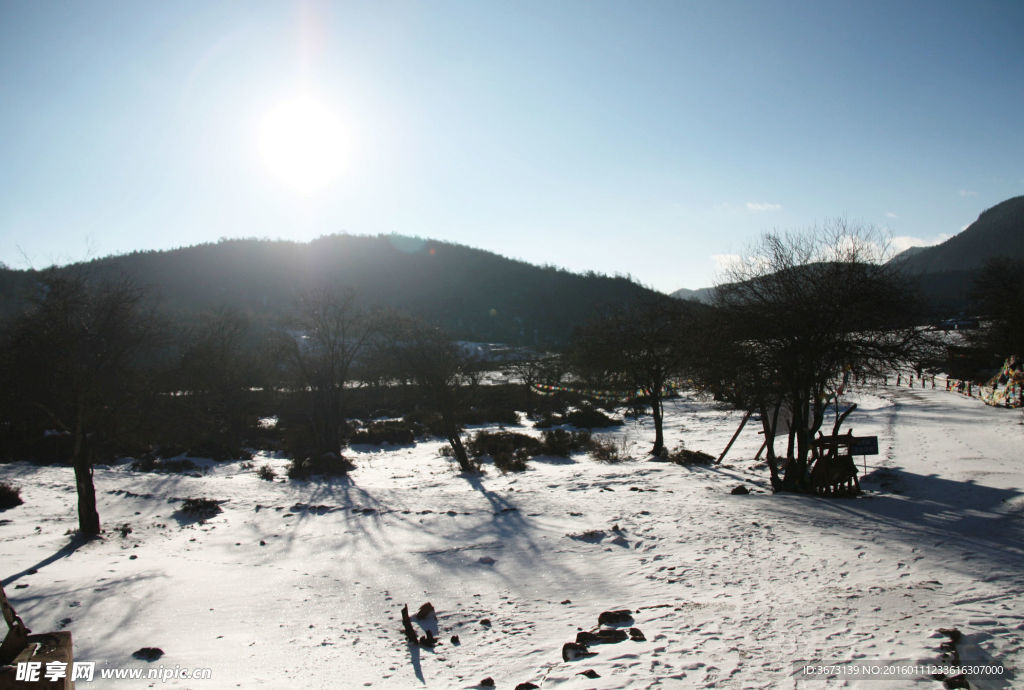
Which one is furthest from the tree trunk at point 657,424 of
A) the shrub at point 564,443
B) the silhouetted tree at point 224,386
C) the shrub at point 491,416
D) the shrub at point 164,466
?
the shrub at point 164,466

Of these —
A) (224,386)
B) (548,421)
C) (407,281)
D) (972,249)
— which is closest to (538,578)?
(224,386)

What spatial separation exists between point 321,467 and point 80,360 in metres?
11.1

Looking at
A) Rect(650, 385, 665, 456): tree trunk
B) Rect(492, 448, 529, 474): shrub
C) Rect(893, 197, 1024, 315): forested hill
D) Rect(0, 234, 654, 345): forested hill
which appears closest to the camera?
Rect(492, 448, 529, 474): shrub

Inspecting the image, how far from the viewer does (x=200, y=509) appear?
1493cm

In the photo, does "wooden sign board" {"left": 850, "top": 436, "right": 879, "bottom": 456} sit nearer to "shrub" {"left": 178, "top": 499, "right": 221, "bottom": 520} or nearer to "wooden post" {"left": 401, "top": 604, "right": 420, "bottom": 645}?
"wooden post" {"left": 401, "top": 604, "right": 420, "bottom": 645}

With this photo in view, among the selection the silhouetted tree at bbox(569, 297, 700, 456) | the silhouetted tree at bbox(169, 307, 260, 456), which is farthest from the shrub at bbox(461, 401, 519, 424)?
the silhouetted tree at bbox(169, 307, 260, 456)

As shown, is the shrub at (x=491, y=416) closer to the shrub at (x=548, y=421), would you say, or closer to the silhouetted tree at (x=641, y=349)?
the shrub at (x=548, y=421)

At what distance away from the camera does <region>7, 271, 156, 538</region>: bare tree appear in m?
12.1

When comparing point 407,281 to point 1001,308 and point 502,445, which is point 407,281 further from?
point 1001,308

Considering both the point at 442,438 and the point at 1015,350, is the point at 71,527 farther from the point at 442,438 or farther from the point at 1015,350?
the point at 1015,350

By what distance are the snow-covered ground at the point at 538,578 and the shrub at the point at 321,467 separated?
160 inches

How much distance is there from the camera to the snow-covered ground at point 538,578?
5.88 metres

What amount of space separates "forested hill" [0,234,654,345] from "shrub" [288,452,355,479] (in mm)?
70987

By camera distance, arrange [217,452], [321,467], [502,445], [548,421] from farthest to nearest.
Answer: [548,421], [502,445], [217,452], [321,467]
